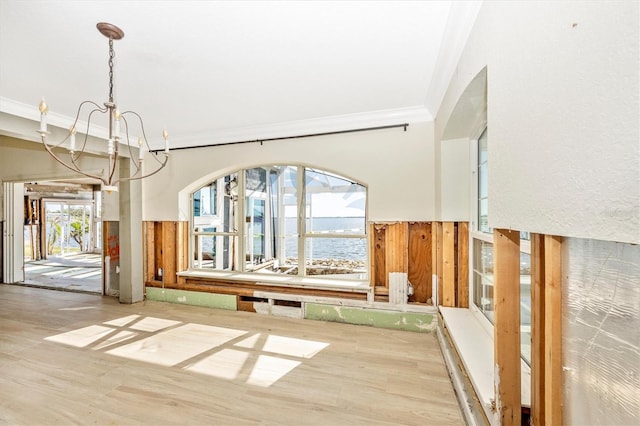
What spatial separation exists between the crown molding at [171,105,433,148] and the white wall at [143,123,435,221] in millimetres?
95

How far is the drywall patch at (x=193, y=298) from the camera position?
3791 millimetres

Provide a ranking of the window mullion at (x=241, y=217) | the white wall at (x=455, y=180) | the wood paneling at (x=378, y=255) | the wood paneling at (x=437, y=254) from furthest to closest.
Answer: the window mullion at (x=241, y=217) < the wood paneling at (x=378, y=255) < the wood paneling at (x=437, y=254) < the white wall at (x=455, y=180)

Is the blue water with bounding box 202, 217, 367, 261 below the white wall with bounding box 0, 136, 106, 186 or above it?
below

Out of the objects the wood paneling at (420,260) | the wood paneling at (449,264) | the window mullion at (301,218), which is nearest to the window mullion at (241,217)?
the window mullion at (301,218)

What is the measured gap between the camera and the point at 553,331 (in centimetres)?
90

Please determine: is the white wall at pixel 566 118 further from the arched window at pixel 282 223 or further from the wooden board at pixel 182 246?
the wooden board at pixel 182 246

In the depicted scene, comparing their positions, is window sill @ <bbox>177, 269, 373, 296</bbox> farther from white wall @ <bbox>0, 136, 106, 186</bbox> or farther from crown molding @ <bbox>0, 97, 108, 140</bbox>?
white wall @ <bbox>0, 136, 106, 186</bbox>

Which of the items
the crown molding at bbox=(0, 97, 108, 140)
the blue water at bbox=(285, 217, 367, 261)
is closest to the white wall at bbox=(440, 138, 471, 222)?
the blue water at bbox=(285, 217, 367, 261)

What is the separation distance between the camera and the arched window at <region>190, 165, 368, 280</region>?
11.8 ft

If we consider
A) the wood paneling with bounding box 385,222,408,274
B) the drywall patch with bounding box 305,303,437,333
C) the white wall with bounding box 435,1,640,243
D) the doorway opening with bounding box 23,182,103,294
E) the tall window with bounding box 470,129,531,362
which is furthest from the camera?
the doorway opening with bounding box 23,182,103,294

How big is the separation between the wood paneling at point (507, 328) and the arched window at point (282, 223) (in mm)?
2183

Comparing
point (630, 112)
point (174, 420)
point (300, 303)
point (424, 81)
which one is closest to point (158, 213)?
point (300, 303)

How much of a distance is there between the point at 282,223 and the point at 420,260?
6.52 ft

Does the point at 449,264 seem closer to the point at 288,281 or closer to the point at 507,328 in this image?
the point at 507,328
